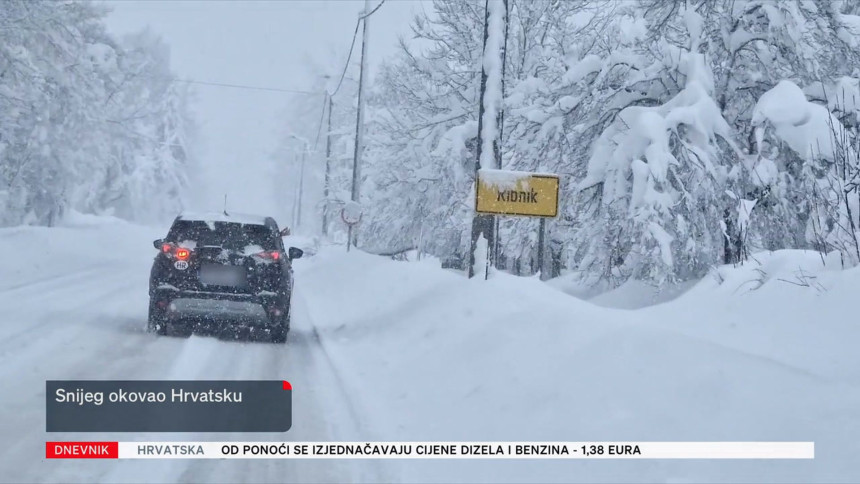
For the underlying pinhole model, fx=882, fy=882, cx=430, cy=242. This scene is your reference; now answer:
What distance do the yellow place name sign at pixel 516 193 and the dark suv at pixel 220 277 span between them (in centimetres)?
286

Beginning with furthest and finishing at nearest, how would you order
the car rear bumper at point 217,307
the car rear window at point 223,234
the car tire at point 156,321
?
1. the car rear window at point 223,234
2. the car tire at point 156,321
3. the car rear bumper at point 217,307

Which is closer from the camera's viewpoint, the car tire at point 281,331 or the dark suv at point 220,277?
the dark suv at point 220,277

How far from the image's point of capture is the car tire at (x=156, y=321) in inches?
445

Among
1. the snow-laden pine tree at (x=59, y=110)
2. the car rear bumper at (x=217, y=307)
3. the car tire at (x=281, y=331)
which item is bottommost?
the car tire at (x=281, y=331)

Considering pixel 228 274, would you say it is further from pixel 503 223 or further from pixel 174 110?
pixel 174 110

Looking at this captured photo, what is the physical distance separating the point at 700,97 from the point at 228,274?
7649 mm

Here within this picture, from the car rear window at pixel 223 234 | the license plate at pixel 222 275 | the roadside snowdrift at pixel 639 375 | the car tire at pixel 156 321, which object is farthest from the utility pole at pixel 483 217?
the car tire at pixel 156 321

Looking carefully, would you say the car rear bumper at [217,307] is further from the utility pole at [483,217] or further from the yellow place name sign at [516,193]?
the utility pole at [483,217]

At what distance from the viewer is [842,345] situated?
5.95 m

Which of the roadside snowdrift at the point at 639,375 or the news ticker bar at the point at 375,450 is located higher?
the roadside snowdrift at the point at 639,375

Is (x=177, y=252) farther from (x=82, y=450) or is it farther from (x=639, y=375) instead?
(x=639, y=375)

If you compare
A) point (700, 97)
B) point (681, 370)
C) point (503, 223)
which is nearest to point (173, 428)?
point (681, 370)
